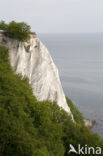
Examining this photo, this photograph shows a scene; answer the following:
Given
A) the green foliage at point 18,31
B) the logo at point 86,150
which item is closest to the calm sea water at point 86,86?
the green foliage at point 18,31

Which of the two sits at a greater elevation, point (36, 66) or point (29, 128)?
point (36, 66)

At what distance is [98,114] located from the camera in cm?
6159

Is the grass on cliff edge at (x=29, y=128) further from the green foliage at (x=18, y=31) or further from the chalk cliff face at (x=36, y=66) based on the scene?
the green foliage at (x=18, y=31)

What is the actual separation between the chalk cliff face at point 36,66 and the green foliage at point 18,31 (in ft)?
2.30

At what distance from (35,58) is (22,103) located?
1526cm

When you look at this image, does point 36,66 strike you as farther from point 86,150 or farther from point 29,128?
point 29,128

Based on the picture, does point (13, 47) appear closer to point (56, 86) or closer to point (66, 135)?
point (56, 86)

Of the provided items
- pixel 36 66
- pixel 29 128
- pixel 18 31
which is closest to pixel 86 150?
pixel 29 128

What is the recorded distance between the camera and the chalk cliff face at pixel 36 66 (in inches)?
1420

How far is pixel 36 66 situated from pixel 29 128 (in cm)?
1735

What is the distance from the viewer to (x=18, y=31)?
36625 mm

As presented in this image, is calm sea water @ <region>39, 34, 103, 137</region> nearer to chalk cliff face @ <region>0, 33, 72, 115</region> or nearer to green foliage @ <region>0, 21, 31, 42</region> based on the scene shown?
chalk cliff face @ <region>0, 33, 72, 115</region>

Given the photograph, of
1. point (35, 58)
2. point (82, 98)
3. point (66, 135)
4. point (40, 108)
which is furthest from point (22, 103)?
point (82, 98)

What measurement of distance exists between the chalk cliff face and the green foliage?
27.6 inches
